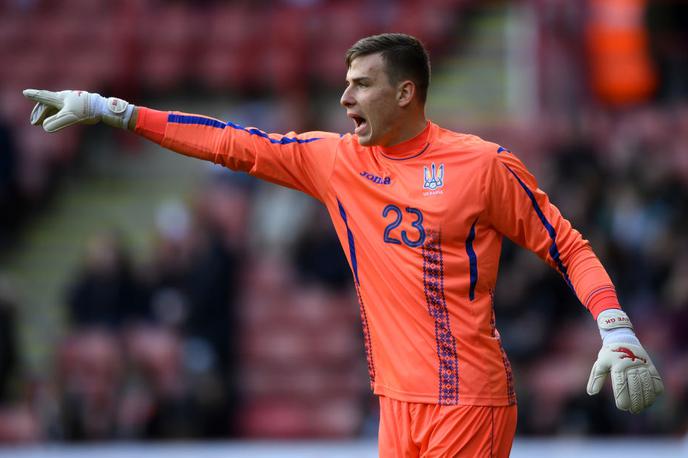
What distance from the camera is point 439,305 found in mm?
4055

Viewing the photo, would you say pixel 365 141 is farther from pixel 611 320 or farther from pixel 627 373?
pixel 627 373

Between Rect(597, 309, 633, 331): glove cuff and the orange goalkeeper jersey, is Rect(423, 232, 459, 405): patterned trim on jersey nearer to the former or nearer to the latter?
the orange goalkeeper jersey

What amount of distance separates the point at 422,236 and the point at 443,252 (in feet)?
0.29

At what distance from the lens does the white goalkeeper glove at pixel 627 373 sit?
3744 millimetres

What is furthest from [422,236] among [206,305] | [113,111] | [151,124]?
[206,305]

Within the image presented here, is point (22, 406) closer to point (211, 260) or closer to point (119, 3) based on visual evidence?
point (211, 260)

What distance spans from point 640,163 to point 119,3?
7375 millimetres

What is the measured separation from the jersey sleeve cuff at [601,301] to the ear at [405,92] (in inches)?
36.0

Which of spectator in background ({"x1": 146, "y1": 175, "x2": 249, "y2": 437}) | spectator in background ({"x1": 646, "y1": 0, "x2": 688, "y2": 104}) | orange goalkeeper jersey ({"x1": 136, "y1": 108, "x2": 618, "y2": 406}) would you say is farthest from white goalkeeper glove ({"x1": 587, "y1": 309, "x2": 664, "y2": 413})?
spectator in background ({"x1": 646, "y1": 0, "x2": 688, "y2": 104})

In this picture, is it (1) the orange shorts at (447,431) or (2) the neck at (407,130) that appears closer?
(1) the orange shorts at (447,431)

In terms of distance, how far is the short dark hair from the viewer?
13.6ft

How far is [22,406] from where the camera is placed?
33.9 feet

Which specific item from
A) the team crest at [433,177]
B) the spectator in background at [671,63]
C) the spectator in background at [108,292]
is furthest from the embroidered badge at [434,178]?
the spectator in background at [671,63]

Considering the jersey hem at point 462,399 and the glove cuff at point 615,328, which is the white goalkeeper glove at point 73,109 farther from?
the glove cuff at point 615,328
